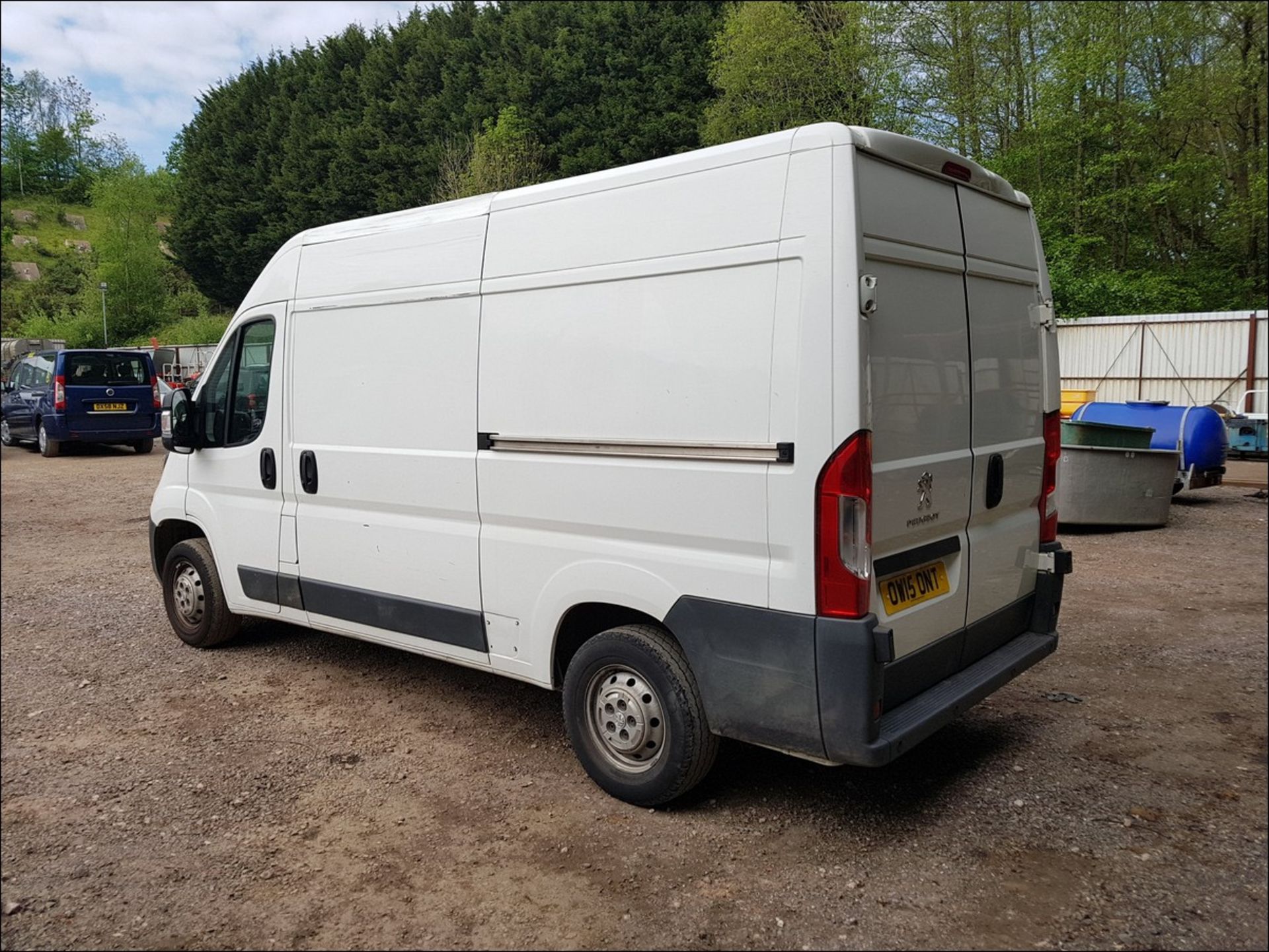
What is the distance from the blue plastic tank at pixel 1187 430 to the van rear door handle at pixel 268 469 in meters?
9.46

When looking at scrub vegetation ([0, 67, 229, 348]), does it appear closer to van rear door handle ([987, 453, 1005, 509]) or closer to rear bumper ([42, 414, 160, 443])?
rear bumper ([42, 414, 160, 443])

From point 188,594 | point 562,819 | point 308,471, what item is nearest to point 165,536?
point 188,594

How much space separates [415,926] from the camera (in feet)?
9.66

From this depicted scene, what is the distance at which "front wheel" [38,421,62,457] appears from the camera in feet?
56.1

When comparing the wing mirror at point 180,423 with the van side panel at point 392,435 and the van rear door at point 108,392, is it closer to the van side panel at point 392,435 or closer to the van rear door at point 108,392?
the van side panel at point 392,435

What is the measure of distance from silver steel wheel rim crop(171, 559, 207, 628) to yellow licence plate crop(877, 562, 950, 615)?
4.16 meters

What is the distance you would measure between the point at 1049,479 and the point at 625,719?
220 cm

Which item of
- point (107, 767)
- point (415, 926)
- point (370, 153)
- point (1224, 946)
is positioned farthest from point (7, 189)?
point (370, 153)

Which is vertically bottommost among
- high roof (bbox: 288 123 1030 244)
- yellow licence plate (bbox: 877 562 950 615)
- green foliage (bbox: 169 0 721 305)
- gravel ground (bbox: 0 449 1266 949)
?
gravel ground (bbox: 0 449 1266 949)

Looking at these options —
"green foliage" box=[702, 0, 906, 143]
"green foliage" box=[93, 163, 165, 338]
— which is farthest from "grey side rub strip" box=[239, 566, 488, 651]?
"green foliage" box=[702, 0, 906, 143]

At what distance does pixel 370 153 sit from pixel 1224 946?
46.1 m

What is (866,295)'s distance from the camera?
3.08m

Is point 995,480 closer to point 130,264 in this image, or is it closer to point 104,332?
point 104,332

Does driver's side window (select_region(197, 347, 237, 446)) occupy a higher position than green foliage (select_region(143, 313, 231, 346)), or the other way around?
green foliage (select_region(143, 313, 231, 346))
